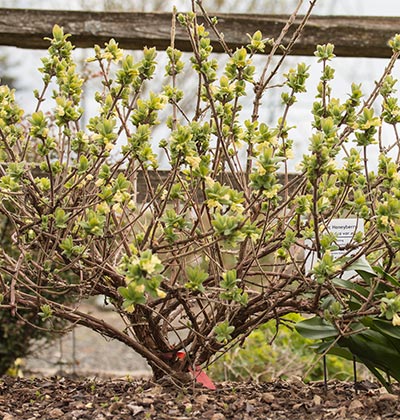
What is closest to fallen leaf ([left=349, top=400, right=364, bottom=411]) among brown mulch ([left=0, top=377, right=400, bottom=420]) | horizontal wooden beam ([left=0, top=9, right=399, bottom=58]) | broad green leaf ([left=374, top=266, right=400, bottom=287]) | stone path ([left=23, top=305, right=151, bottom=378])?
brown mulch ([left=0, top=377, right=400, bottom=420])

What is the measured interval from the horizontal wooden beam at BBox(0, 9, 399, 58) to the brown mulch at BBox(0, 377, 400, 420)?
152 cm

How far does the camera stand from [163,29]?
3.11 m

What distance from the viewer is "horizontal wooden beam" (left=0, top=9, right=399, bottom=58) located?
3.11 meters

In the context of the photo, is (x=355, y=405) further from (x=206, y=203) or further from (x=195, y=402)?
(x=206, y=203)

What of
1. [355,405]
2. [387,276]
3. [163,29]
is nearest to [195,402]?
[355,405]

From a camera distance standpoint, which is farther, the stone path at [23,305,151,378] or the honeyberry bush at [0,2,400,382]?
the stone path at [23,305,151,378]

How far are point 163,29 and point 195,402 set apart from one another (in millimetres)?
1727

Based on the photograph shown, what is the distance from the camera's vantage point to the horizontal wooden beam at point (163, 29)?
3.11 meters

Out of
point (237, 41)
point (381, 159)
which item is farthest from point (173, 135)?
point (237, 41)

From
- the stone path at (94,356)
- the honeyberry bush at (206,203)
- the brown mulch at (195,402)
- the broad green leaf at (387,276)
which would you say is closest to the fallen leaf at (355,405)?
the brown mulch at (195,402)

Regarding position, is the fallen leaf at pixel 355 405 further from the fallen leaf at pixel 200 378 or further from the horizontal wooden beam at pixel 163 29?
the horizontal wooden beam at pixel 163 29

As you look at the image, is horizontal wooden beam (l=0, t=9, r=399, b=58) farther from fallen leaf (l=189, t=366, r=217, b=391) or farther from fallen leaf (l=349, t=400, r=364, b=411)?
fallen leaf (l=349, t=400, r=364, b=411)

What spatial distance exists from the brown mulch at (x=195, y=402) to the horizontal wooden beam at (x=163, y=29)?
1518 millimetres

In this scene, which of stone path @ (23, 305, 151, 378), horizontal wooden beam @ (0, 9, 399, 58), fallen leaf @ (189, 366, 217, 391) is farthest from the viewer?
stone path @ (23, 305, 151, 378)
